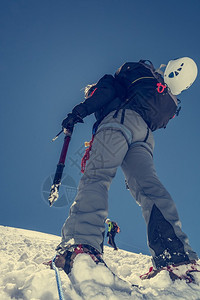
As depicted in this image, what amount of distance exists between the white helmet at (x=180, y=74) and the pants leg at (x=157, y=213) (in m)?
1.35

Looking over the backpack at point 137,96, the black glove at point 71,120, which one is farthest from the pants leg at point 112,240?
the black glove at point 71,120

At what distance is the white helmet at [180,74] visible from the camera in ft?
10.2

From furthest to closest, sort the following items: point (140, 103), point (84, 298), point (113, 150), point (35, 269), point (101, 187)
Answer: point (140, 103), point (113, 150), point (101, 187), point (35, 269), point (84, 298)

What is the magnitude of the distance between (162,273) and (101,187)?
2.88ft

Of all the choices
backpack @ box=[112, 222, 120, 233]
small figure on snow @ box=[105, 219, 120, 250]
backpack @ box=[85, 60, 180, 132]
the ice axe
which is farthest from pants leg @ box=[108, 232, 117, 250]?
backpack @ box=[85, 60, 180, 132]

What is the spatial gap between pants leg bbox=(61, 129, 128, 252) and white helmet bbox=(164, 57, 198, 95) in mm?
1462

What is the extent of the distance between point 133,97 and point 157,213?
1533mm

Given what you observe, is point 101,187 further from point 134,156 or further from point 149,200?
point 134,156

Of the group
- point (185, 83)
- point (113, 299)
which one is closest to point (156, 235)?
point (113, 299)

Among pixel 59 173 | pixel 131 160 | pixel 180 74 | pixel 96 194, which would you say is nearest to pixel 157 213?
pixel 96 194

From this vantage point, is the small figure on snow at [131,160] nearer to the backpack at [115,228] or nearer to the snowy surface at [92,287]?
the snowy surface at [92,287]

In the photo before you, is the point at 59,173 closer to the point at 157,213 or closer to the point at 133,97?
the point at 157,213

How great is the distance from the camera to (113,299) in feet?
4.02

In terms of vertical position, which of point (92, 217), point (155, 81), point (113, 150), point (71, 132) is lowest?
point (92, 217)
